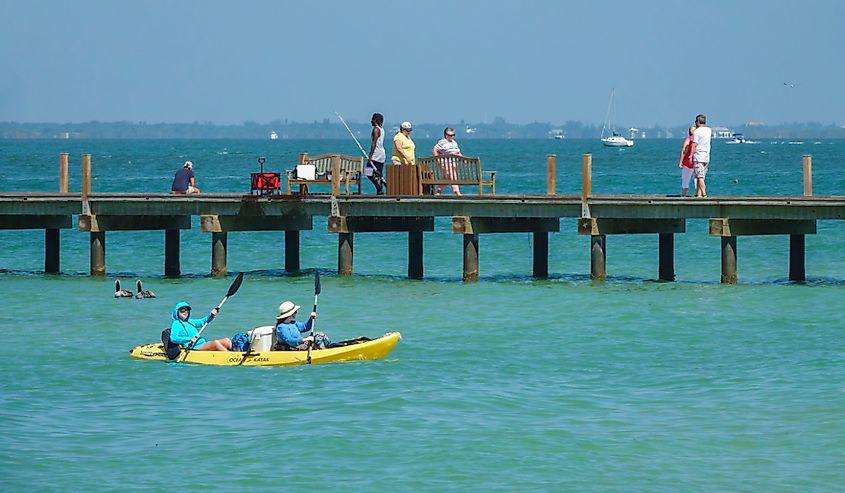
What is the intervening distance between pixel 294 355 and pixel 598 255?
10.5 metres

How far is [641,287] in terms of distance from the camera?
30641mm

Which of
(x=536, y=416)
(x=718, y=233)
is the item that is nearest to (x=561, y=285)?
(x=718, y=233)

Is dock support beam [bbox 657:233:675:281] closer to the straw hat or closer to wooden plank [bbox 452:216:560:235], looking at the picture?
wooden plank [bbox 452:216:560:235]

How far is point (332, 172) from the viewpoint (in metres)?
30.8

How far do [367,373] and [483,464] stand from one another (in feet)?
15.7

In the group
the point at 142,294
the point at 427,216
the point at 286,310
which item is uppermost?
the point at 427,216

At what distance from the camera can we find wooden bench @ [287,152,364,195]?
3064 centimetres

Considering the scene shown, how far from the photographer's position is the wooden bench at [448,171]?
3056cm

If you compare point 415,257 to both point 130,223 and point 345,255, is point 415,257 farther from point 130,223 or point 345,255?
point 130,223

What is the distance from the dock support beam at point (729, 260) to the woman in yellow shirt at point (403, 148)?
598 cm

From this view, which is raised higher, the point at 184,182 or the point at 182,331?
the point at 184,182

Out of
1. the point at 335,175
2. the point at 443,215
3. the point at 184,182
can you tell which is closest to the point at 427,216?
the point at 443,215

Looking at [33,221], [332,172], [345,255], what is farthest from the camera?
[33,221]

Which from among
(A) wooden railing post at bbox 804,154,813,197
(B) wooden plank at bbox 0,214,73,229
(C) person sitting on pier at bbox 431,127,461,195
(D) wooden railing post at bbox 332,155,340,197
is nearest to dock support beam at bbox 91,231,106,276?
(B) wooden plank at bbox 0,214,73,229
